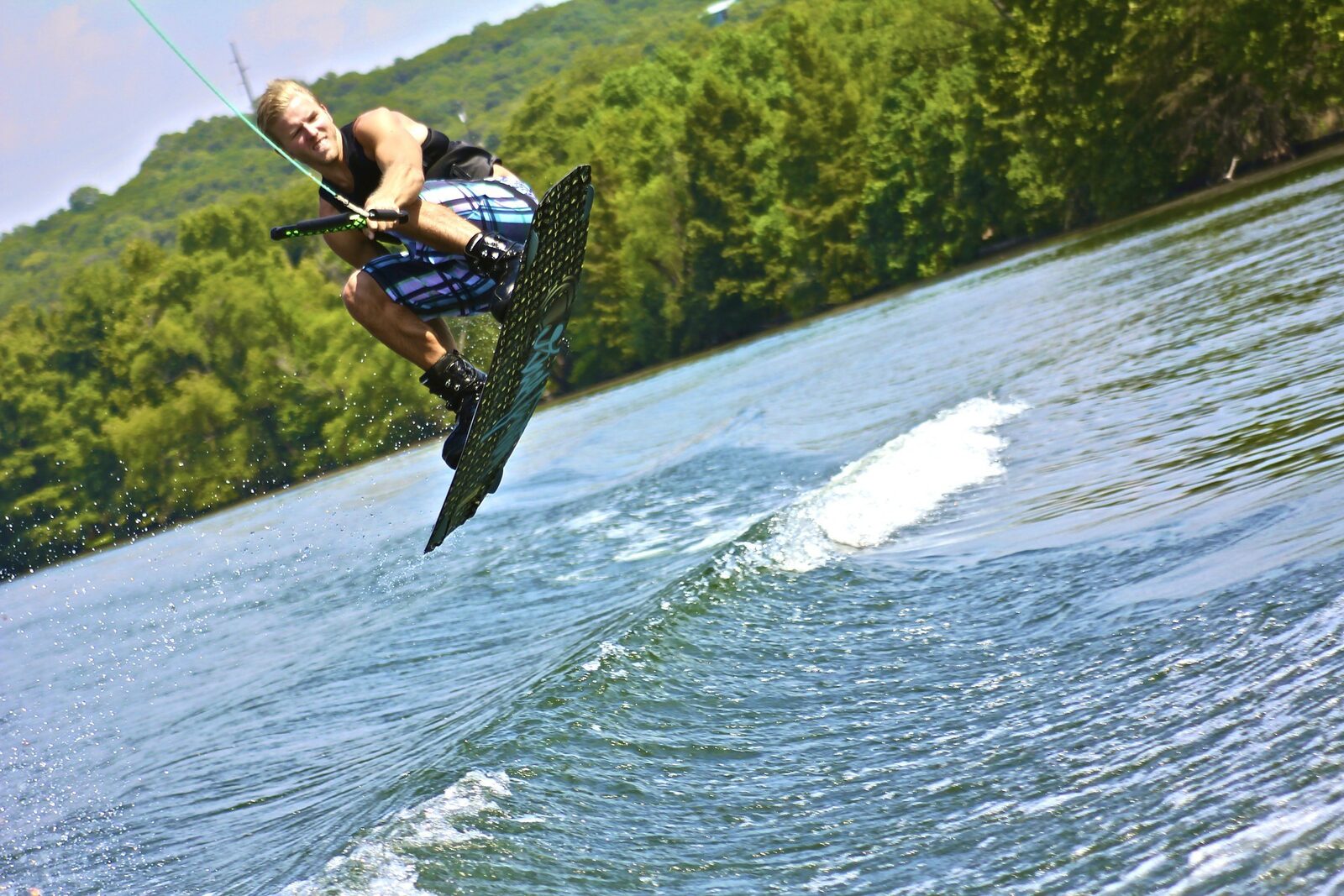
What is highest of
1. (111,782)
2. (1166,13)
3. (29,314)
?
(29,314)

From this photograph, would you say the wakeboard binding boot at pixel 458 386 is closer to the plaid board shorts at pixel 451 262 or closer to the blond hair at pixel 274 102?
the plaid board shorts at pixel 451 262

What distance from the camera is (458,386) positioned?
6402mm

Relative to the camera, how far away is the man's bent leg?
20.9 feet

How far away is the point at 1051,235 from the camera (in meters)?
49.9

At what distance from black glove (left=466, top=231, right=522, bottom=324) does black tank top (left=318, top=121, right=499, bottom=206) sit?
49 centimetres

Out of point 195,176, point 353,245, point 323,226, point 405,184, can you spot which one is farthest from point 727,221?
point 323,226

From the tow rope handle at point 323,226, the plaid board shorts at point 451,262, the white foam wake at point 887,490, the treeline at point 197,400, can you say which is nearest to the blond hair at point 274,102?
the plaid board shorts at point 451,262

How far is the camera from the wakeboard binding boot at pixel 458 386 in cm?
639

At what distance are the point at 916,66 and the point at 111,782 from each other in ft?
173

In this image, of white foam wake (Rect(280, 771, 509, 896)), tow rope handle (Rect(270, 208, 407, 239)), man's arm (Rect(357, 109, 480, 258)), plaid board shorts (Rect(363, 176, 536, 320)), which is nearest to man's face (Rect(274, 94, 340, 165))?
man's arm (Rect(357, 109, 480, 258))

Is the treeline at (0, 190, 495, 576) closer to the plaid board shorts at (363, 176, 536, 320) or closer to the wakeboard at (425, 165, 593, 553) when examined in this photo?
the wakeboard at (425, 165, 593, 553)

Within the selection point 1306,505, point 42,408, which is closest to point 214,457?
point 42,408

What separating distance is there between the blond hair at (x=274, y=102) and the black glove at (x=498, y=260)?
0.94 metres

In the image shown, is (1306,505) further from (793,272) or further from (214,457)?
(214,457)
